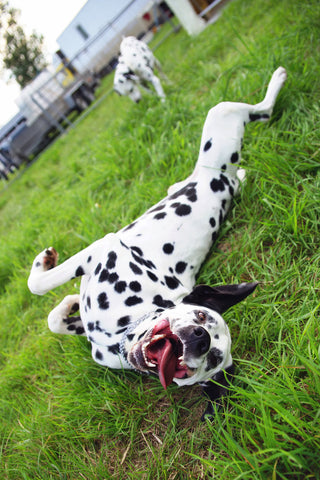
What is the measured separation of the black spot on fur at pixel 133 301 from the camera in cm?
181

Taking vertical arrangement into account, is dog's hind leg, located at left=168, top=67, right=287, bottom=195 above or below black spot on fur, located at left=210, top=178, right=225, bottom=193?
above

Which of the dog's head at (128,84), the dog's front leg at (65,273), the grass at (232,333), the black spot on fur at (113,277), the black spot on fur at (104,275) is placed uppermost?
the dog's head at (128,84)

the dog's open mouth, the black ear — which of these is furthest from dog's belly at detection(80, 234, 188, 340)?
the dog's open mouth

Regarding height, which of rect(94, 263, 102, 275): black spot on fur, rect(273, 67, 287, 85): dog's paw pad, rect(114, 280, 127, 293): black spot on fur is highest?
rect(94, 263, 102, 275): black spot on fur

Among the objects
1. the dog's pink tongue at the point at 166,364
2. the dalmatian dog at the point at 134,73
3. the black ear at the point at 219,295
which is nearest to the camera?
the dog's pink tongue at the point at 166,364

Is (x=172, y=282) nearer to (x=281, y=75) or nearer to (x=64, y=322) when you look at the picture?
(x=64, y=322)

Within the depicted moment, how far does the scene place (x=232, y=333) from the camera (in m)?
1.87

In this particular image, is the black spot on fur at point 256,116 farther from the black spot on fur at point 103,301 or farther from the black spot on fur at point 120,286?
the black spot on fur at point 103,301

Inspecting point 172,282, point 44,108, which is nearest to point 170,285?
point 172,282

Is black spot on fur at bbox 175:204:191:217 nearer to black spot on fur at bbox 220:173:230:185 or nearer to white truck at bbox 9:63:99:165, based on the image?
black spot on fur at bbox 220:173:230:185

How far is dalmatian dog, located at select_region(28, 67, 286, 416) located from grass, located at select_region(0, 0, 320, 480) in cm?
18

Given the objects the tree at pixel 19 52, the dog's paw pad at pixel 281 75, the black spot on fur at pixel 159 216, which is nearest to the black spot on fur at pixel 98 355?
the black spot on fur at pixel 159 216

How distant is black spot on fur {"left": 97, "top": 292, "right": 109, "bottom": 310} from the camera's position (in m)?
1.80

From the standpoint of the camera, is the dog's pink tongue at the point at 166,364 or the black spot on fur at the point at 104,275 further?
the black spot on fur at the point at 104,275
